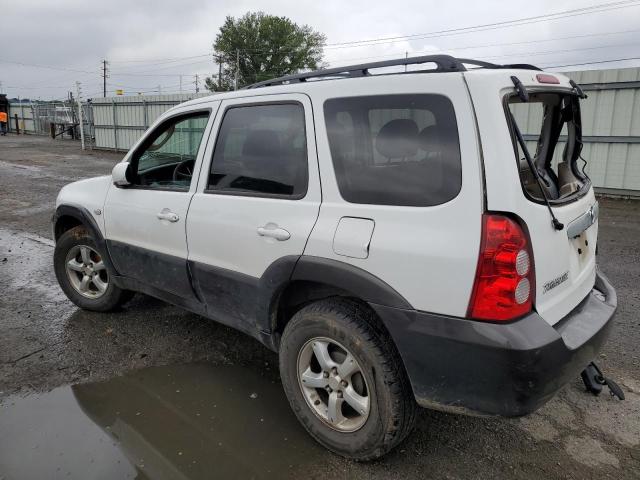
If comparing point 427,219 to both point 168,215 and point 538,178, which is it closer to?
point 538,178

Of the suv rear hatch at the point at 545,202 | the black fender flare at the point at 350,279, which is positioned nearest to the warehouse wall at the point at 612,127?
the suv rear hatch at the point at 545,202

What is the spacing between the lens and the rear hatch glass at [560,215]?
2.10 meters

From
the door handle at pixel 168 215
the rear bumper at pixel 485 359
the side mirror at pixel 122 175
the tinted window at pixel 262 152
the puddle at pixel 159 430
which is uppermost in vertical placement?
the tinted window at pixel 262 152

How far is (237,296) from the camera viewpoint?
2938 mm

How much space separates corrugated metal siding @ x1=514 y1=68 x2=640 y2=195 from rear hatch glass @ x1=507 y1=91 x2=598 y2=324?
7.85 meters

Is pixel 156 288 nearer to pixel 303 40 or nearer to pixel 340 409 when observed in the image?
pixel 340 409

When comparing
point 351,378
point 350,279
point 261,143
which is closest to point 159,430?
point 351,378

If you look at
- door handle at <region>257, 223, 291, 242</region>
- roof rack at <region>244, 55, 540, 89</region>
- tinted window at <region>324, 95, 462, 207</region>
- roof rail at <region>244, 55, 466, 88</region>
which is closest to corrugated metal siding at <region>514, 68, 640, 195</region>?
roof rack at <region>244, 55, 540, 89</region>

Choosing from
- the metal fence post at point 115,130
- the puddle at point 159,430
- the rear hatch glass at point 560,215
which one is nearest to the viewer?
the rear hatch glass at point 560,215

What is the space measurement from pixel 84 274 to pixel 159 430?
2.09 m

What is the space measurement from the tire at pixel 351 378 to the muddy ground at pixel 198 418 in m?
0.15

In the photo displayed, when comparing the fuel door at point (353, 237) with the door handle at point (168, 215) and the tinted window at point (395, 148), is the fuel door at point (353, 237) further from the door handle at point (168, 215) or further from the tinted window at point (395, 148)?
the door handle at point (168, 215)

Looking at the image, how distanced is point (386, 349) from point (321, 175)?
91 centimetres

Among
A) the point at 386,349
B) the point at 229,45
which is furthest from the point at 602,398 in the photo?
the point at 229,45
